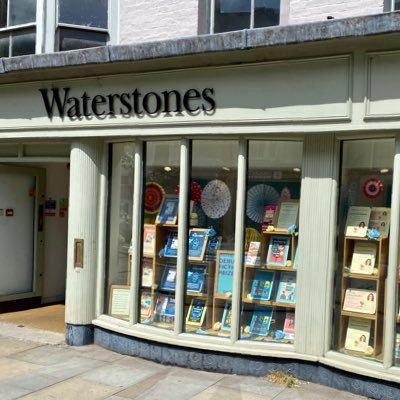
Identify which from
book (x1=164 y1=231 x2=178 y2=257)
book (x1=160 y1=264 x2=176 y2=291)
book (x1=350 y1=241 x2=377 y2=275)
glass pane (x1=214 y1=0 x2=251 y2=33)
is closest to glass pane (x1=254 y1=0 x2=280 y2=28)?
glass pane (x1=214 y1=0 x2=251 y2=33)

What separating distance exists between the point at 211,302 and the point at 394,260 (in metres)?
2.16

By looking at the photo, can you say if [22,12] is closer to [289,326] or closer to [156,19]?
[156,19]

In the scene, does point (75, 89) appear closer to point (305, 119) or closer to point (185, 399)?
point (305, 119)

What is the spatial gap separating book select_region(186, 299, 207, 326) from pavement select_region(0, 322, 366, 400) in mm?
557

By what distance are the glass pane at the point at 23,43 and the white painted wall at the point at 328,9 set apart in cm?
381

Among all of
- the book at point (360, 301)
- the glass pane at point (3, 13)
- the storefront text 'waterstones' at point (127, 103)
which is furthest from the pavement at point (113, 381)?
the glass pane at point (3, 13)

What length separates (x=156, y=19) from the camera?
717 cm

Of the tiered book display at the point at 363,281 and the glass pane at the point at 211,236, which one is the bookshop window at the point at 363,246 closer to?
the tiered book display at the point at 363,281

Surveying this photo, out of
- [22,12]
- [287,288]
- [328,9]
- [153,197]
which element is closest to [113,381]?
[287,288]

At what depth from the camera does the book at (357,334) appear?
18.4 ft

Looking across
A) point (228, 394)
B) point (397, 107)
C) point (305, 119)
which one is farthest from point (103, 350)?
point (397, 107)

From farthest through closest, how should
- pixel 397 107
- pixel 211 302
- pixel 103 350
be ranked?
pixel 103 350 → pixel 211 302 → pixel 397 107

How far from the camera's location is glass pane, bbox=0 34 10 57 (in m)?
8.27

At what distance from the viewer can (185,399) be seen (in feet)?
17.3
